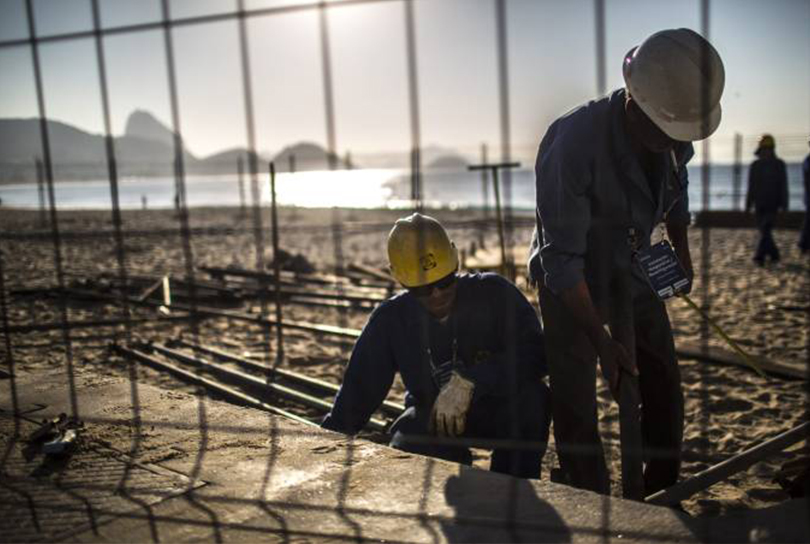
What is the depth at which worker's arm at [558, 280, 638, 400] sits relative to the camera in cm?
247

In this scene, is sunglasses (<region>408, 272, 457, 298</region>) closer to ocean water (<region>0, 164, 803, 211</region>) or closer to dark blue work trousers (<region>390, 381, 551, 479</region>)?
dark blue work trousers (<region>390, 381, 551, 479</region>)

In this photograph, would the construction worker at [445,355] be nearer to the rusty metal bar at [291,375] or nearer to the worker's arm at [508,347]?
the worker's arm at [508,347]

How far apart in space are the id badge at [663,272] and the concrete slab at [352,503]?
3.16 ft

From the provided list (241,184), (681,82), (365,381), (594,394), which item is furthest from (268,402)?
(241,184)

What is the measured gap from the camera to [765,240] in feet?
37.7

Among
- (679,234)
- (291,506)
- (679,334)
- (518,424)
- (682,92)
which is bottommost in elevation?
(679,334)

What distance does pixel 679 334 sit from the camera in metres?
7.01

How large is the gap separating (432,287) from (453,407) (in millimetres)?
589

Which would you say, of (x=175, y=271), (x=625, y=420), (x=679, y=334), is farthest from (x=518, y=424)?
(x=175, y=271)

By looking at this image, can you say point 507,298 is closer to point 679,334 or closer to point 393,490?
point 393,490

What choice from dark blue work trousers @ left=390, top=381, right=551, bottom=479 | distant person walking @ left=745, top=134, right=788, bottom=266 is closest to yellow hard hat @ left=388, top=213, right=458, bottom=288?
dark blue work trousers @ left=390, top=381, right=551, bottom=479

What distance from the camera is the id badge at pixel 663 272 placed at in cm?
266

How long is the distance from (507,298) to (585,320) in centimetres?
86

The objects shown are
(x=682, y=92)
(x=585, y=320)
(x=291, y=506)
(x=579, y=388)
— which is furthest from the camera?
(x=579, y=388)
